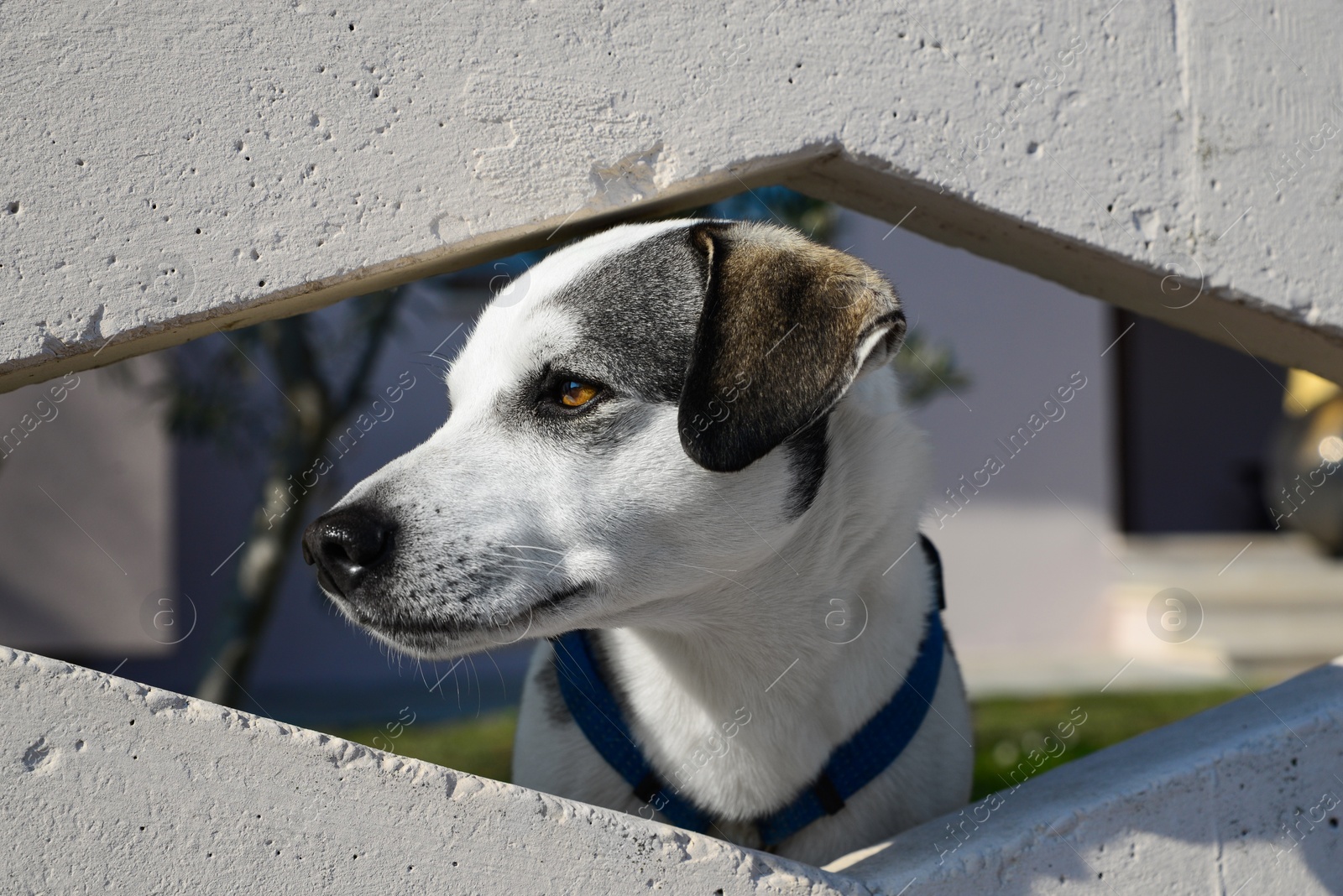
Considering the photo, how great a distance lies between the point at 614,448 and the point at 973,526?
7.13 metres

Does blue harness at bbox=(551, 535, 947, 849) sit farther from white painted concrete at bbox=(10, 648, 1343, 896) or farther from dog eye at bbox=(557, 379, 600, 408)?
dog eye at bbox=(557, 379, 600, 408)

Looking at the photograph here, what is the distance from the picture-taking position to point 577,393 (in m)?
2.03

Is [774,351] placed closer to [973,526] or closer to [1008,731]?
[1008,731]

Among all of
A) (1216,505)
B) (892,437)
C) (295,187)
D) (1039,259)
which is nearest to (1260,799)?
(892,437)

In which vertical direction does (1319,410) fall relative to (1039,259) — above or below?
below

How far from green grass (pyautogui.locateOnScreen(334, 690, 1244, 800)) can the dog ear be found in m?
3.30

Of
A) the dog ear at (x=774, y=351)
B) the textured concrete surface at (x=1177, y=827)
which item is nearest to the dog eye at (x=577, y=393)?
the dog ear at (x=774, y=351)

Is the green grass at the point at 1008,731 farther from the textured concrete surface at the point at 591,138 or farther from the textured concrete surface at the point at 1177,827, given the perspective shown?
the textured concrete surface at the point at 591,138

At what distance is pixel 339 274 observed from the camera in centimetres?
180

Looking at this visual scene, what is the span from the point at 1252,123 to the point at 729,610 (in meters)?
1.37

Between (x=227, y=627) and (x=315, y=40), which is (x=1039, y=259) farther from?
(x=227, y=627)

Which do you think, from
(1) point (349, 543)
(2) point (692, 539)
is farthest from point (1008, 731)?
(1) point (349, 543)

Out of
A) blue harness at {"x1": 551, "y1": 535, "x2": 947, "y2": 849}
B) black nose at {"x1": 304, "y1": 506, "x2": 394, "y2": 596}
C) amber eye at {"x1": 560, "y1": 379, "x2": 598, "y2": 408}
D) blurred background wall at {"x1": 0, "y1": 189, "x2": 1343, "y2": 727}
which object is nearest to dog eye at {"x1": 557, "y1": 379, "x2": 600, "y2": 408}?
amber eye at {"x1": 560, "y1": 379, "x2": 598, "y2": 408}

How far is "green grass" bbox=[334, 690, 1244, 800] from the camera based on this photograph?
5.33 metres
